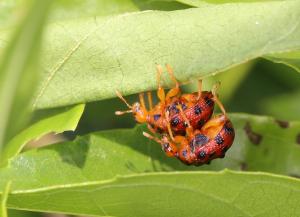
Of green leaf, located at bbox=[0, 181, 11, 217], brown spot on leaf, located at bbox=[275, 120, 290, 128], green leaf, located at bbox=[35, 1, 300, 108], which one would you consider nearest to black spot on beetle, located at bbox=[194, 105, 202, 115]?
brown spot on leaf, located at bbox=[275, 120, 290, 128]

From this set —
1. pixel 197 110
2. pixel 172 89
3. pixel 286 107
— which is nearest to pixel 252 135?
pixel 197 110

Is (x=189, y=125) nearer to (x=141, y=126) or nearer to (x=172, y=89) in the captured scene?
(x=172, y=89)

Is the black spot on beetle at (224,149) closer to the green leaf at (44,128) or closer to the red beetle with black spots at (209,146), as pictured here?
the red beetle with black spots at (209,146)

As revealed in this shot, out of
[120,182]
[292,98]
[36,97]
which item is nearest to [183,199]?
[120,182]

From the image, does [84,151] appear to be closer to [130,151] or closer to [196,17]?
[130,151]

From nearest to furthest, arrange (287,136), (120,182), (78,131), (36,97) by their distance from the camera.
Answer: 1. (120,182)
2. (36,97)
3. (287,136)
4. (78,131)

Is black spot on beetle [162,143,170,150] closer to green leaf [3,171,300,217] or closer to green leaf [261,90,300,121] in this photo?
green leaf [3,171,300,217]
